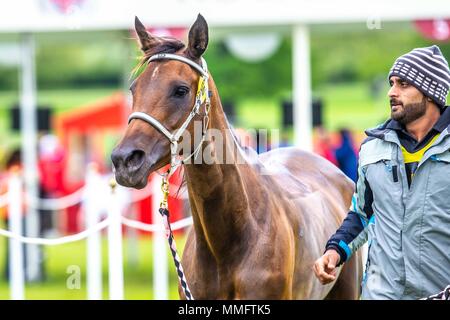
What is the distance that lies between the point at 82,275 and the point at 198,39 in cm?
906

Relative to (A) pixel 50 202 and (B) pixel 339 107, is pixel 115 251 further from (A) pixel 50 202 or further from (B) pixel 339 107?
(B) pixel 339 107

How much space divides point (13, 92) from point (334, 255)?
40.3 metres

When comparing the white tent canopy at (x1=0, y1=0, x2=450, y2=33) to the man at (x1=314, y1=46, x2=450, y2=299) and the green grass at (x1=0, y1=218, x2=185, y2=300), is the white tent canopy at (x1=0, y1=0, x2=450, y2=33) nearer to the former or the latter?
the green grass at (x1=0, y1=218, x2=185, y2=300)

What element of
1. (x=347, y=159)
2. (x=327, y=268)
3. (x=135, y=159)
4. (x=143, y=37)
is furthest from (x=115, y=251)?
(x=347, y=159)

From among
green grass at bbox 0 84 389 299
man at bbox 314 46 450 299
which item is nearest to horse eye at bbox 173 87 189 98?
man at bbox 314 46 450 299

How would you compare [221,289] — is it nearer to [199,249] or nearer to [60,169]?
[199,249]

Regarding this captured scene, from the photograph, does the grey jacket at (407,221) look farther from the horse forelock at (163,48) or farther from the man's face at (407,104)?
the horse forelock at (163,48)

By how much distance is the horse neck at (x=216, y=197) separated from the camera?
483 cm

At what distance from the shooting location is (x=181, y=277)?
4812 mm

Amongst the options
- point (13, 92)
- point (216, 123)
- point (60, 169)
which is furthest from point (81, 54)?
point (216, 123)

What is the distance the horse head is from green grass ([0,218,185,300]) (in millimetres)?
5671

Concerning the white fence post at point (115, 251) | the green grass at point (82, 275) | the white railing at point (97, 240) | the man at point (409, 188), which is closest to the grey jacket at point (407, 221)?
the man at point (409, 188)

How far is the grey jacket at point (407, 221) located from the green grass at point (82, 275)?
20.3 feet

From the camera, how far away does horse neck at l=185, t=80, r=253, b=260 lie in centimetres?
483
